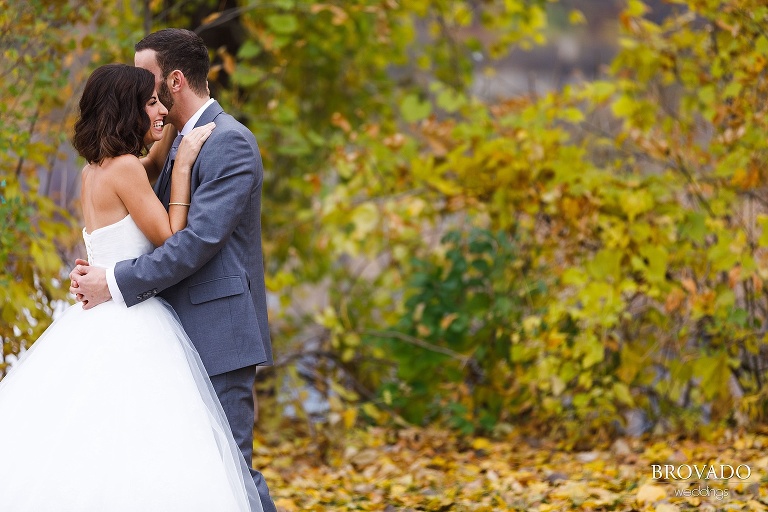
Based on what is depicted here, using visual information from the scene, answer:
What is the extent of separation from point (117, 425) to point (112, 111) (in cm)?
100

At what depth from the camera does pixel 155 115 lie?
306cm

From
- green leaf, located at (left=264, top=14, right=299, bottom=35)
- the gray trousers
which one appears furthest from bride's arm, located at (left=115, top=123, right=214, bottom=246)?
green leaf, located at (left=264, top=14, right=299, bottom=35)

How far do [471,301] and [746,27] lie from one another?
7.01ft

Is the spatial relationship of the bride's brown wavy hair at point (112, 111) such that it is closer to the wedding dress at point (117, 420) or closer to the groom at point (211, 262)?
the groom at point (211, 262)

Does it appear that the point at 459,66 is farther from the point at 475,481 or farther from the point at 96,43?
the point at 475,481

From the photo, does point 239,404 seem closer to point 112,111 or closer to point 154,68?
point 112,111

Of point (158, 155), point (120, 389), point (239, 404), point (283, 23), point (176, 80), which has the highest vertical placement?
point (283, 23)

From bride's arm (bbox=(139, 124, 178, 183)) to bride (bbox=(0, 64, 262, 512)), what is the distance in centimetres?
25

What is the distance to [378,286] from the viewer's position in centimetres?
664

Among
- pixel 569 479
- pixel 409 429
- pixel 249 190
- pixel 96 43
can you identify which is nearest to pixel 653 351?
pixel 569 479

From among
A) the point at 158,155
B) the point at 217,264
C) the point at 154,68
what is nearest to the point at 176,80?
the point at 154,68

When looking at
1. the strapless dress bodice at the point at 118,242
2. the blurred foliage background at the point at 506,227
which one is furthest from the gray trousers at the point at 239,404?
the blurred foliage background at the point at 506,227

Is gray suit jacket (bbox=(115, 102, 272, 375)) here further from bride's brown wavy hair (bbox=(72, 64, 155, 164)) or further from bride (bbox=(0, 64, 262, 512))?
bride's brown wavy hair (bbox=(72, 64, 155, 164))

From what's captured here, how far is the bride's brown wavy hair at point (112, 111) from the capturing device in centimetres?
298
